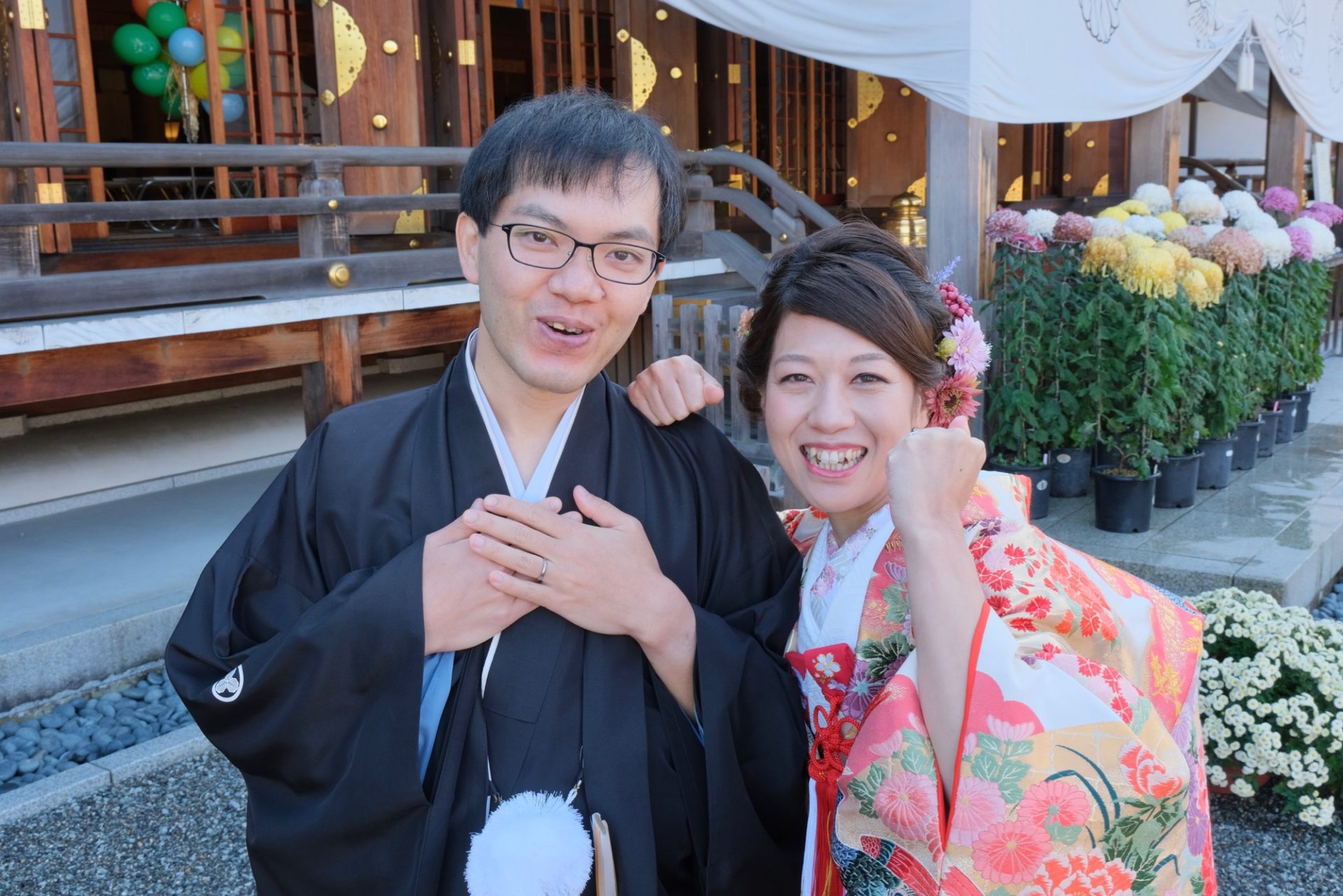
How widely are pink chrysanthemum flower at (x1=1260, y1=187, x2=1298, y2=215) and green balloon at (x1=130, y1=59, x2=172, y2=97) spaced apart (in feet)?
25.1

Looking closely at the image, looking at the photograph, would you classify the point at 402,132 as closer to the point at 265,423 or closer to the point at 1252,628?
the point at 265,423

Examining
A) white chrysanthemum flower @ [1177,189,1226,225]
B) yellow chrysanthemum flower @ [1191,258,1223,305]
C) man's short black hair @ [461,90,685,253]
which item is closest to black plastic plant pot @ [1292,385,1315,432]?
white chrysanthemum flower @ [1177,189,1226,225]

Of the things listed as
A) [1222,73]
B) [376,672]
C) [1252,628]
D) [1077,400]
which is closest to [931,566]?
[376,672]

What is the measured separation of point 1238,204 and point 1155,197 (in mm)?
888

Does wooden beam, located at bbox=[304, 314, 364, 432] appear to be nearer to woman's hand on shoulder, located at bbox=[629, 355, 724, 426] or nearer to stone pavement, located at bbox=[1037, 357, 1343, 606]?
stone pavement, located at bbox=[1037, 357, 1343, 606]

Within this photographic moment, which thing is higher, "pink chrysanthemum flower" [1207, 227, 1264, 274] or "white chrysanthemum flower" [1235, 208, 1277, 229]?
"white chrysanthemum flower" [1235, 208, 1277, 229]

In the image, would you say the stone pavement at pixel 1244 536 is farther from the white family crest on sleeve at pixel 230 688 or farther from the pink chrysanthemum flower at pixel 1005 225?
the white family crest on sleeve at pixel 230 688

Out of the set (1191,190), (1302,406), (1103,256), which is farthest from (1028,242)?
(1302,406)

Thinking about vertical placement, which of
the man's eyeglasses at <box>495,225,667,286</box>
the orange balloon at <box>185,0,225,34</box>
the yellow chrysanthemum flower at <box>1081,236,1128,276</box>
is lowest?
the yellow chrysanthemum flower at <box>1081,236,1128,276</box>

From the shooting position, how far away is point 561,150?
159 centimetres

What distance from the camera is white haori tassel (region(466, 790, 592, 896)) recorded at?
1.51 m

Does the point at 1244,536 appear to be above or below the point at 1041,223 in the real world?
below

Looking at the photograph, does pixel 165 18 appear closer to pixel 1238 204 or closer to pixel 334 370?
pixel 334 370

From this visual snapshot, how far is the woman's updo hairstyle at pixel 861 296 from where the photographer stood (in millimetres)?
1757
